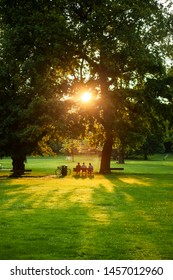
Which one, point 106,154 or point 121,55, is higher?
point 121,55

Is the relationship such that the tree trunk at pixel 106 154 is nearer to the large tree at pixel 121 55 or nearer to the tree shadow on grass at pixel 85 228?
the large tree at pixel 121 55

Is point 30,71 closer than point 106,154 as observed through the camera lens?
Yes

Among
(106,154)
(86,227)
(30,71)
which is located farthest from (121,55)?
(86,227)

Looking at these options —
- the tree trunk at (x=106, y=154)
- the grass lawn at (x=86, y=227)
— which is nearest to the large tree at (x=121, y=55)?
the tree trunk at (x=106, y=154)

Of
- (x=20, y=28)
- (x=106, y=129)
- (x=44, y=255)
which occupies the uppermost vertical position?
(x=20, y=28)

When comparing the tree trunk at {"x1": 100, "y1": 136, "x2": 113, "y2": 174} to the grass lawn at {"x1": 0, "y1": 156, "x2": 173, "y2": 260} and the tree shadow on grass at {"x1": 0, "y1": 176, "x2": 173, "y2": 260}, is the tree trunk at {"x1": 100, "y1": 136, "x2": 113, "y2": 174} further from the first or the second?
the tree shadow on grass at {"x1": 0, "y1": 176, "x2": 173, "y2": 260}

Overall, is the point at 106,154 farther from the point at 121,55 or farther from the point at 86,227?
the point at 86,227

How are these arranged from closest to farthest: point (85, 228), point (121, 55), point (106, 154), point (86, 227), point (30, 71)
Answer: point (85, 228)
point (86, 227)
point (121, 55)
point (30, 71)
point (106, 154)

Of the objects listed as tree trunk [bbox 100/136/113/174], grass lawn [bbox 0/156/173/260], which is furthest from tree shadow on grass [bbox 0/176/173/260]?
tree trunk [bbox 100/136/113/174]

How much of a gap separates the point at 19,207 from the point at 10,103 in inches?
1092

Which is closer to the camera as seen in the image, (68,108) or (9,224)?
(9,224)

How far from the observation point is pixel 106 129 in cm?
4600

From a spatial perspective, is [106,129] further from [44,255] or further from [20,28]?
[44,255]
